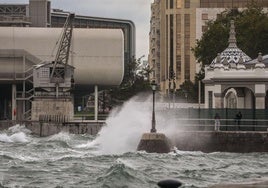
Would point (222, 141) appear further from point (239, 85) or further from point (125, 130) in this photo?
point (239, 85)

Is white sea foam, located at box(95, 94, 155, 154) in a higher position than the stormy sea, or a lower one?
higher

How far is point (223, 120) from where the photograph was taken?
66.7 metres

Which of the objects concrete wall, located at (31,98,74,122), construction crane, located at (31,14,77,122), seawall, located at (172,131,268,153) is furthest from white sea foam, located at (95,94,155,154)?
construction crane, located at (31,14,77,122)

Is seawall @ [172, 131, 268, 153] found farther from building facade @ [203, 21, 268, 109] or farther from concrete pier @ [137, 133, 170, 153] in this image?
→ building facade @ [203, 21, 268, 109]

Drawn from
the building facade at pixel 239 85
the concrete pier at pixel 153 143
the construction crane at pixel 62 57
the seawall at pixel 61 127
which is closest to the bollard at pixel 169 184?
the concrete pier at pixel 153 143

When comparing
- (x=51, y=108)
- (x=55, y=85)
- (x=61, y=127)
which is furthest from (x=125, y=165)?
(x=55, y=85)

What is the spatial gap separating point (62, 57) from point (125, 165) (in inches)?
3496

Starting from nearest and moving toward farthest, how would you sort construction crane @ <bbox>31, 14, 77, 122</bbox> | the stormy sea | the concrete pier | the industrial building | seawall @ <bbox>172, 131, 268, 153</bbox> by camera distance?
the stormy sea < the concrete pier < seawall @ <bbox>172, 131, 268, 153</bbox> < construction crane @ <bbox>31, 14, 77, 122</bbox> < the industrial building

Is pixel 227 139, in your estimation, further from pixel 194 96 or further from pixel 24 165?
pixel 194 96

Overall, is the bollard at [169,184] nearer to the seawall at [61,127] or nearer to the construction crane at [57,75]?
the seawall at [61,127]

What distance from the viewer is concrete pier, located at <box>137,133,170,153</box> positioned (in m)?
57.3

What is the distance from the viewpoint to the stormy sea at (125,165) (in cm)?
3853

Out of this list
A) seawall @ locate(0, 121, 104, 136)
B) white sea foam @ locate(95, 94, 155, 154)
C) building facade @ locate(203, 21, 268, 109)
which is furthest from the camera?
seawall @ locate(0, 121, 104, 136)

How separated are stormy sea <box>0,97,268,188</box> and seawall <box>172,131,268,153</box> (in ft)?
3.19
